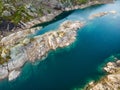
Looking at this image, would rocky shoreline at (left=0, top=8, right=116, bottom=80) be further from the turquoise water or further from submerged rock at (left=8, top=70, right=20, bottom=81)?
the turquoise water

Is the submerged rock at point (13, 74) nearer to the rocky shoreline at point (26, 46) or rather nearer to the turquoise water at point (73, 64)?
the rocky shoreline at point (26, 46)

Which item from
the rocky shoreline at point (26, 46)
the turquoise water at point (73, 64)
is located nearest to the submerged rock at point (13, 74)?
the rocky shoreline at point (26, 46)

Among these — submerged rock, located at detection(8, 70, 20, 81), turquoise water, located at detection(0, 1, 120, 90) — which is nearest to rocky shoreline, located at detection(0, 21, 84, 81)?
submerged rock, located at detection(8, 70, 20, 81)

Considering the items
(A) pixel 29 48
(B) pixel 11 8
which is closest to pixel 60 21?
(B) pixel 11 8

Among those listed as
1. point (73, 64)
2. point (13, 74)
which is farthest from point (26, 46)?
point (73, 64)

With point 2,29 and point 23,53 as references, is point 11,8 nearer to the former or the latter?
point 2,29

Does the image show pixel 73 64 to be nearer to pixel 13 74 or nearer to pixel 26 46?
pixel 13 74
